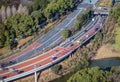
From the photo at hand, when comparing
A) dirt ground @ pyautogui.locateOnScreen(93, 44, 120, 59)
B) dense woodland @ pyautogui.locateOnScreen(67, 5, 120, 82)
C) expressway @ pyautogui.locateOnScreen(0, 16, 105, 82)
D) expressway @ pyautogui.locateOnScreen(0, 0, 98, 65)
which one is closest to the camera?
dense woodland @ pyautogui.locateOnScreen(67, 5, 120, 82)

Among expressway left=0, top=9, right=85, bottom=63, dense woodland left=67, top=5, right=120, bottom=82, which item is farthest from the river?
expressway left=0, top=9, right=85, bottom=63

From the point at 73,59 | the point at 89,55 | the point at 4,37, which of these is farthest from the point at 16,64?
the point at 89,55

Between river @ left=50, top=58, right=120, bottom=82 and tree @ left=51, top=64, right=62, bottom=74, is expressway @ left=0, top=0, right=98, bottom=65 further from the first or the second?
river @ left=50, top=58, right=120, bottom=82

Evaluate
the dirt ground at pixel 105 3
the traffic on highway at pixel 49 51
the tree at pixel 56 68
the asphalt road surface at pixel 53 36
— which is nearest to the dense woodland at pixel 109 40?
the traffic on highway at pixel 49 51

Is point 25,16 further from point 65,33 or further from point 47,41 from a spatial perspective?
point 65,33

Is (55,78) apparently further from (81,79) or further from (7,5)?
(7,5)

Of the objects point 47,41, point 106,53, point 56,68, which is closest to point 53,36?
point 47,41
